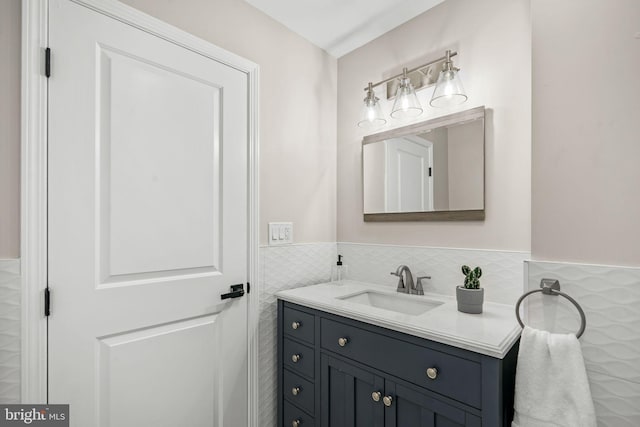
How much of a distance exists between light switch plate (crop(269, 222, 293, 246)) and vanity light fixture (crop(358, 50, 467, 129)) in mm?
788

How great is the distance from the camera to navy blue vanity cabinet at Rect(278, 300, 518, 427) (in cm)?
101

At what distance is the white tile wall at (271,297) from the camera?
173 centimetres

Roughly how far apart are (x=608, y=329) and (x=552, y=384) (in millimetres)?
236

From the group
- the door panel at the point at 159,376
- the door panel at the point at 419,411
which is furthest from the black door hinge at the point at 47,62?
the door panel at the point at 419,411

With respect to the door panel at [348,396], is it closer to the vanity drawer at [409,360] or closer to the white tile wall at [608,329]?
the vanity drawer at [409,360]

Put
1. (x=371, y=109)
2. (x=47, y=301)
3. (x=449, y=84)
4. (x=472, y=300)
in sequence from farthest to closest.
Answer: (x=371, y=109) < (x=449, y=84) < (x=472, y=300) < (x=47, y=301)

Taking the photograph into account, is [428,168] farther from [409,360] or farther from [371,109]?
[409,360]

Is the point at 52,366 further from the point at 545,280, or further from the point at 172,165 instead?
the point at 545,280

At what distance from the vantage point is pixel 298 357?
160cm

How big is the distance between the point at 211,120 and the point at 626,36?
1563 millimetres

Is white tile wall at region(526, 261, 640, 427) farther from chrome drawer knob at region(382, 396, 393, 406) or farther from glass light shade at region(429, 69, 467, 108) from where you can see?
glass light shade at region(429, 69, 467, 108)

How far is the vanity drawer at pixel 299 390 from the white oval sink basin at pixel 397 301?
18.0 inches

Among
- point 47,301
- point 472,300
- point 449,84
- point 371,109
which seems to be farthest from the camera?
point 371,109

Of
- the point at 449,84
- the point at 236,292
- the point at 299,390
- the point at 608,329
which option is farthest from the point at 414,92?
the point at 299,390
